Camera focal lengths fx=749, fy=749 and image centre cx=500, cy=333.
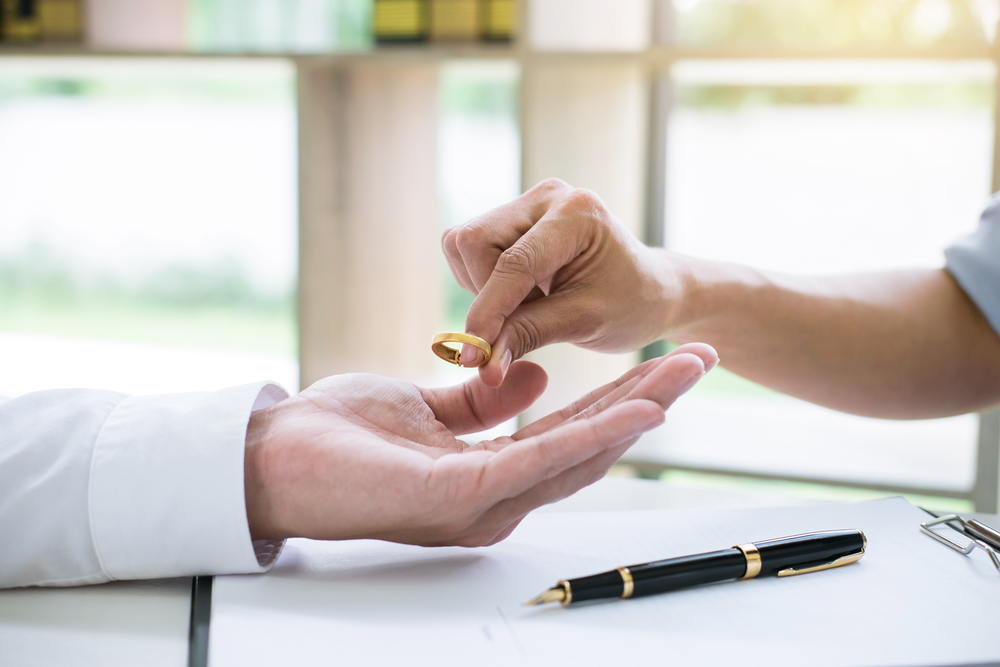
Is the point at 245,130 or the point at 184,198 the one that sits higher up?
the point at 245,130

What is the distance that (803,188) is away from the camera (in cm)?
188

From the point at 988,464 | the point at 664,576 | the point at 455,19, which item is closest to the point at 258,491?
A: the point at 664,576

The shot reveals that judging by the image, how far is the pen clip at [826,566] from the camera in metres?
0.51

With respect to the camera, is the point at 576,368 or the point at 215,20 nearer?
the point at 576,368

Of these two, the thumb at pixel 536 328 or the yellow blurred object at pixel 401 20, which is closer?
the thumb at pixel 536 328

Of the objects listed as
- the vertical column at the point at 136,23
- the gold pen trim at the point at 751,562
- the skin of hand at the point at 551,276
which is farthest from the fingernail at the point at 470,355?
the vertical column at the point at 136,23

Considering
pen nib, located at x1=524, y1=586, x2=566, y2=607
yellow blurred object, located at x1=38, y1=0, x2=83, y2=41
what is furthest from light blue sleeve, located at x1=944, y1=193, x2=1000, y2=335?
yellow blurred object, located at x1=38, y1=0, x2=83, y2=41

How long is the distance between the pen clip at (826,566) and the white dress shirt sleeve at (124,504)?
1.17 ft

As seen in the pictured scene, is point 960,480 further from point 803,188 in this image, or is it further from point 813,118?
point 813,118

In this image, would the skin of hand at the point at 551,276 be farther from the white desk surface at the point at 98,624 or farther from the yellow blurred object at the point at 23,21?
the yellow blurred object at the point at 23,21

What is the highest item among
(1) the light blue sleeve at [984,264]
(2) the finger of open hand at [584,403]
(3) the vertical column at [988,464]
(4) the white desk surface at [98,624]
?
(1) the light blue sleeve at [984,264]

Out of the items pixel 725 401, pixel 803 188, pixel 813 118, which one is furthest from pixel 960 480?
pixel 813 118

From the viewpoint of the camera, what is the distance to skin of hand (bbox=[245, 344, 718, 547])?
480mm

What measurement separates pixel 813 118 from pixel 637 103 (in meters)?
0.49
